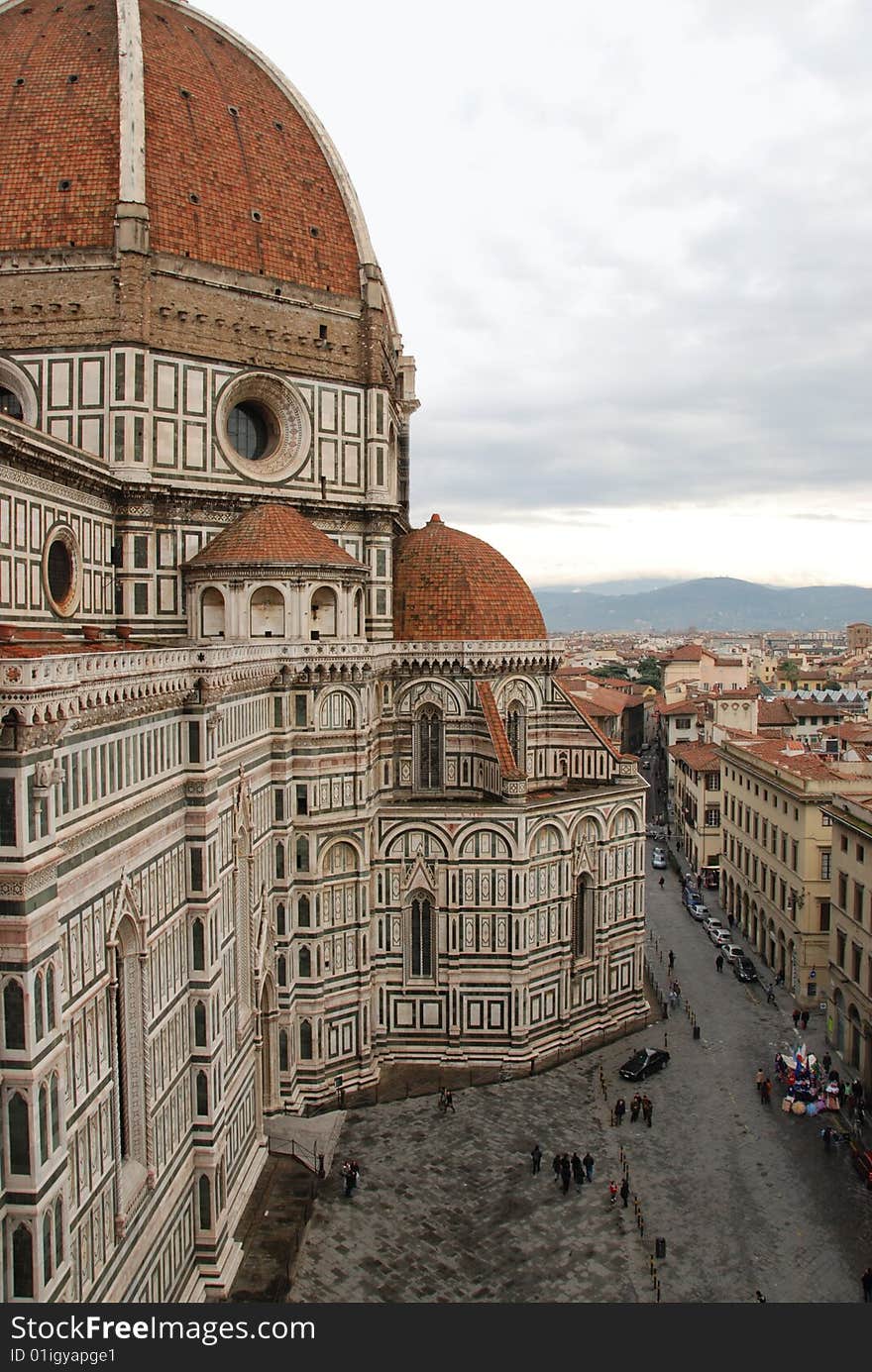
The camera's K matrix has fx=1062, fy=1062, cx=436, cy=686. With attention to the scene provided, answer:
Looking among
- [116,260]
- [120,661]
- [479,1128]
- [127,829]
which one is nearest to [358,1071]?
[479,1128]

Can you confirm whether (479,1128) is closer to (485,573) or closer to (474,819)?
(474,819)

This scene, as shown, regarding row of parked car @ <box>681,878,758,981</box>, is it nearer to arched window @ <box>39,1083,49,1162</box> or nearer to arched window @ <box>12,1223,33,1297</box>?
arched window @ <box>39,1083,49,1162</box>

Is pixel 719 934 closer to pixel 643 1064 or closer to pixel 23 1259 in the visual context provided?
pixel 643 1064

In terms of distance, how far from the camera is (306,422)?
97.5ft

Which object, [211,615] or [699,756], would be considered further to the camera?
[699,756]

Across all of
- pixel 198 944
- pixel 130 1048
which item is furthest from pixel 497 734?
pixel 130 1048

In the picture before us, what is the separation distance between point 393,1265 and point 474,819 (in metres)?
12.2

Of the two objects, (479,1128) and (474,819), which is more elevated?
(474,819)

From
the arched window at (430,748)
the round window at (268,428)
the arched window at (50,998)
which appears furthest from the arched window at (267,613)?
the arched window at (50,998)

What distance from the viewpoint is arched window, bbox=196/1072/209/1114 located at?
18.9 meters

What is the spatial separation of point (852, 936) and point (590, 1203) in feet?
35.7

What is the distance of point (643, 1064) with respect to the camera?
29500 mm

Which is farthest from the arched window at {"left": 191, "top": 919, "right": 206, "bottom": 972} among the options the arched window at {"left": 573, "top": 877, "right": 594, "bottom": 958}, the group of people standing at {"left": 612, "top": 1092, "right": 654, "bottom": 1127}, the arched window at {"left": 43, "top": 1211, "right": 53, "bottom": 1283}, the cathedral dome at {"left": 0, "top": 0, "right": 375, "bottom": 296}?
the cathedral dome at {"left": 0, "top": 0, "right": 375, "bottom": 296}

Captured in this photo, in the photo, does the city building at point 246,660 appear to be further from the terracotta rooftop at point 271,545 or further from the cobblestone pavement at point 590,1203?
the cobblestone pavement at point 590,1203
